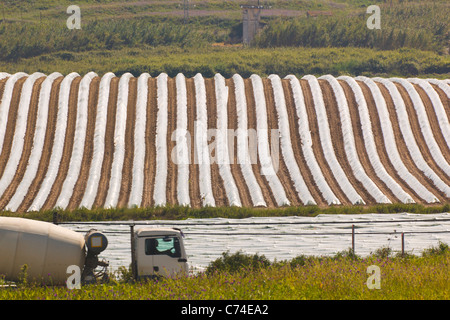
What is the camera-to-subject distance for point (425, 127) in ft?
129

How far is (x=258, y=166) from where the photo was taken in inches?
1409

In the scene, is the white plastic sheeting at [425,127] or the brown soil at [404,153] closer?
the brown soil at [404,153]

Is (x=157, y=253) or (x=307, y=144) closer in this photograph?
(x=157, y=253)

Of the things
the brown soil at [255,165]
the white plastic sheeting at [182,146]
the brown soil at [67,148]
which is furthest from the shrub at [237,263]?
the brown soil at [67,148]

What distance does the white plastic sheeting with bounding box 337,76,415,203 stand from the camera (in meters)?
32.1

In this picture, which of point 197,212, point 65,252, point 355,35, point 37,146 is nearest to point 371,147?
point 197,212

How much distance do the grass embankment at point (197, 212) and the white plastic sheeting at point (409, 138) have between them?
→ 439 centimetres

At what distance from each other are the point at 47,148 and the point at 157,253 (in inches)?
869

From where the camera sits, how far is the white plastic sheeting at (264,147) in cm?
3214

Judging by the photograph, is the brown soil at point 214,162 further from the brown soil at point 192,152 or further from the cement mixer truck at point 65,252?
the cement mixer truck at point 65,252

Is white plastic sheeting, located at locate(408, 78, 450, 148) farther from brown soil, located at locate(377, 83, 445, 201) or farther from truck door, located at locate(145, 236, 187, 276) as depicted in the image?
truck door, located at locate(145, 236, 187, 276)

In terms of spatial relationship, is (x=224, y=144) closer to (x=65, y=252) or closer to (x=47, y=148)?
(x=47, y=148)

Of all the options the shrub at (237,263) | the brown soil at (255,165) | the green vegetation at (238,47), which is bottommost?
the shrub at (237,263)

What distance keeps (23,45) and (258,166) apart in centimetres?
5084
